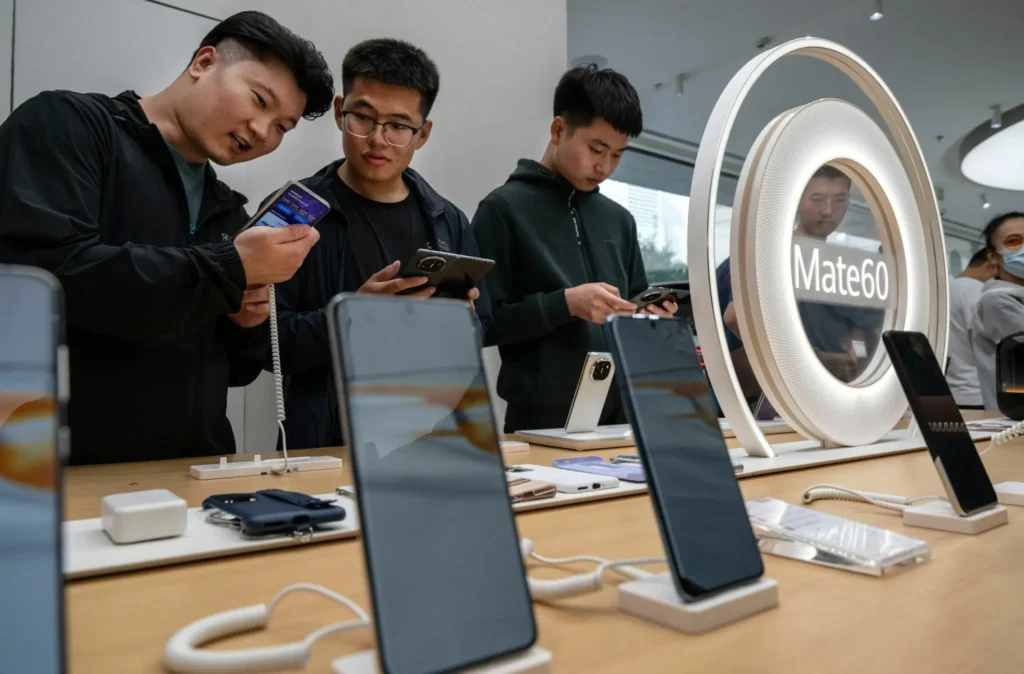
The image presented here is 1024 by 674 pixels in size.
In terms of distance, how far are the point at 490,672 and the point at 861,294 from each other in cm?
121

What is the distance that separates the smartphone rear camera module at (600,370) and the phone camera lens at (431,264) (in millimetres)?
378

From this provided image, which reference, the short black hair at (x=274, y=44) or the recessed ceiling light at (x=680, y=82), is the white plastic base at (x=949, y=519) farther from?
the recessed ceiling light at (x=680, y=82)

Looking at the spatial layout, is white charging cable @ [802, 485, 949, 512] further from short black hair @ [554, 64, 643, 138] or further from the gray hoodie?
the gray hoodie

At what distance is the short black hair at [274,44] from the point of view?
1322 mm

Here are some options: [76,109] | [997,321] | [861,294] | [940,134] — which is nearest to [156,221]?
[76,109]

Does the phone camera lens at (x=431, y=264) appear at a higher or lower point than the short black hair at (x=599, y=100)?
lower

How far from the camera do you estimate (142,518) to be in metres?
0.60

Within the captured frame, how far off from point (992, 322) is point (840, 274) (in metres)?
2.31

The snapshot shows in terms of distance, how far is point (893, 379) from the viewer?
4.18 feet

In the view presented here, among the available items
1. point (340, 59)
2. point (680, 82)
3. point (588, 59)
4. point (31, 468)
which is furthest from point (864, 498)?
point (680, 82)

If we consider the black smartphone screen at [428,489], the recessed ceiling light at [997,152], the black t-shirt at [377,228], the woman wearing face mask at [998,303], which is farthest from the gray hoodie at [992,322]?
the recessed ceiling light at [997,152]

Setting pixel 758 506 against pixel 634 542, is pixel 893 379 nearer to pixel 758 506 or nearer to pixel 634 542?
pixel 758 506

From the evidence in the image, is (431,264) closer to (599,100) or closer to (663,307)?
(663,307)

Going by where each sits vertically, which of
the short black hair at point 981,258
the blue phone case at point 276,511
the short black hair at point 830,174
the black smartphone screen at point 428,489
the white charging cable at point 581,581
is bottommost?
the white charging cable at point 581,581
